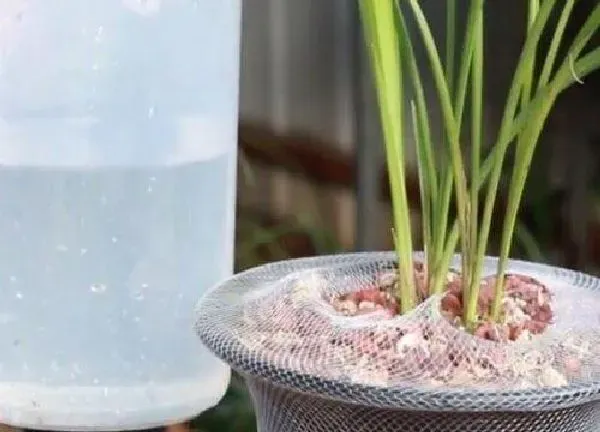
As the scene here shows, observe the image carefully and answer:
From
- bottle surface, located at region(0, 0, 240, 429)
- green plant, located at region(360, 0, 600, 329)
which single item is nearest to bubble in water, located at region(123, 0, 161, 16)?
bottle surface, located at region(0, 0, 240, 429)

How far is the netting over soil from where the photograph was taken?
356 millimetres

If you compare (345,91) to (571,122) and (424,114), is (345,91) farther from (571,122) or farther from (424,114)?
(424,114)

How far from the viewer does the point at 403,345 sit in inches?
15.6

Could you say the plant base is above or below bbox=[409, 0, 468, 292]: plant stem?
below

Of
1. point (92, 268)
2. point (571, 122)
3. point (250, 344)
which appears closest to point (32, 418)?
point (92, 268)

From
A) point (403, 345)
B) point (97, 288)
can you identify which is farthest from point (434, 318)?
point (97, 288)

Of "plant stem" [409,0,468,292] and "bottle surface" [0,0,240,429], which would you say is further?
"bottle surface" [0,0,240,429]

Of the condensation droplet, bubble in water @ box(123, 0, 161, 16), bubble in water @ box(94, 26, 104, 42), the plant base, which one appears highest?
bubble in water @ box(123, 0, 161, 16)

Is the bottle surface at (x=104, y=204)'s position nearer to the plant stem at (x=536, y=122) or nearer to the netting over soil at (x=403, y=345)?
the netting over soil at (x=403, y=345)

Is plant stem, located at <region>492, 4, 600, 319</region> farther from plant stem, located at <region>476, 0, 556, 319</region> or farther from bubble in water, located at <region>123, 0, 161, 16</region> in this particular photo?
bubble in water, located at <region>123, 0, 161, 16</region>

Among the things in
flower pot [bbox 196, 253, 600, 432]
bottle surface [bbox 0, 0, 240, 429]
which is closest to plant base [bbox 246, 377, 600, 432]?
flower pot [bbox 196, 253, 600, 432]

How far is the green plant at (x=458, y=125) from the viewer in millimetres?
398

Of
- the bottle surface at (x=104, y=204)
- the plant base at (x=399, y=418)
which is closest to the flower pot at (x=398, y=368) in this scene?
the plant base at (x=399, y=418)

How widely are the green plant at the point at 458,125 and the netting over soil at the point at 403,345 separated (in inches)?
0.9
